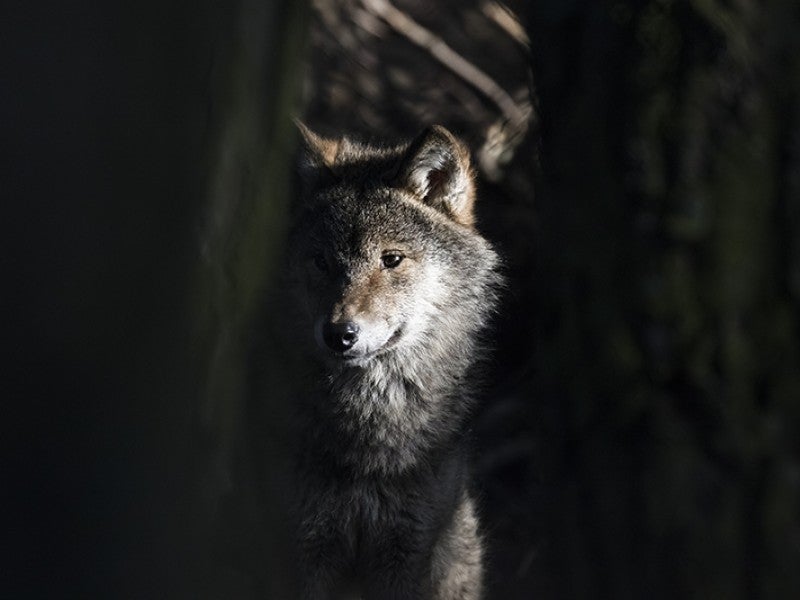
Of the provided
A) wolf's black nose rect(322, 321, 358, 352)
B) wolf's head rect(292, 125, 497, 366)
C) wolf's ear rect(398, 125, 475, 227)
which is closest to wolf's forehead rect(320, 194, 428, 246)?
wolf's head rect(292, 125, 497, 366)

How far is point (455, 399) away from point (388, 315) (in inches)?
25.6

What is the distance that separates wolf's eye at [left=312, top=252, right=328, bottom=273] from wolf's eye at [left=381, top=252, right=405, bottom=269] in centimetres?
26

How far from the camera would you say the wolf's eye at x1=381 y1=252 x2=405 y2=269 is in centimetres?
512

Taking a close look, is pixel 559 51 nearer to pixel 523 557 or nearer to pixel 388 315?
pixel 388 315

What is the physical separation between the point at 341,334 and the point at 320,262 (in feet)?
1.68

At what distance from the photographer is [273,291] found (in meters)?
5.02

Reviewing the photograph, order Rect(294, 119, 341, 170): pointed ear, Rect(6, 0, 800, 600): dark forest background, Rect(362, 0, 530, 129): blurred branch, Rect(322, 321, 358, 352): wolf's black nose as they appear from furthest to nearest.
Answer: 1. Rect(362, 0, 530, 129): blurred branch
2. Rect(294, 119, 341, 170): pointed ear
3. Rect(322, 321, 358, 352): wolf's black nose
4. Rect(6, 0, 800, 600): dark forest background

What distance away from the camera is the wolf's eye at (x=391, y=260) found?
5125mm

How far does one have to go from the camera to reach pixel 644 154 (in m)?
2.77

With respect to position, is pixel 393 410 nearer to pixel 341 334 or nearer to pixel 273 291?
pixel 341 334

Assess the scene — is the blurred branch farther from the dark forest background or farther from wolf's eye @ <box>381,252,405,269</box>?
the dark forest background

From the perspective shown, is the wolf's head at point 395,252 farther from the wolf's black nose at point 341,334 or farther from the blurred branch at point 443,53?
the blurred branch at point 443,53

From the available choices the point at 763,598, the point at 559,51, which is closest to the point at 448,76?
the point at 559,51

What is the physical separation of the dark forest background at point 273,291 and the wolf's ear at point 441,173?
1.31 m
